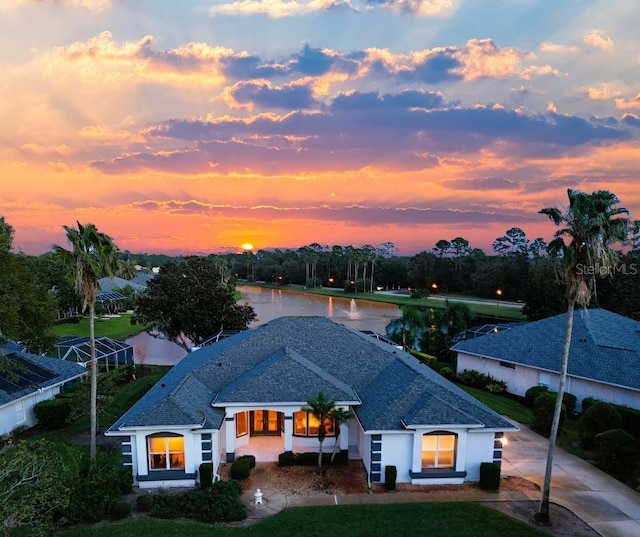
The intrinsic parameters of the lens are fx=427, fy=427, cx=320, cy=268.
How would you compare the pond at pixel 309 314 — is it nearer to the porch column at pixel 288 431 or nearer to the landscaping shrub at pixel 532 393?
the porch column at pixel 288 431

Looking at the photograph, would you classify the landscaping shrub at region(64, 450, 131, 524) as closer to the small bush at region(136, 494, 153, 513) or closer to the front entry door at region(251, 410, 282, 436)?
the small bush at region(136, 494, 153, 513)

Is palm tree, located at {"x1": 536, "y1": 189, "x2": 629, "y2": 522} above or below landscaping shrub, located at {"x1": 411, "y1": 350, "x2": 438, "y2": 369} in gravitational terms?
above

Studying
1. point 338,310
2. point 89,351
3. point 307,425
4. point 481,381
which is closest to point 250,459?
point 307,425

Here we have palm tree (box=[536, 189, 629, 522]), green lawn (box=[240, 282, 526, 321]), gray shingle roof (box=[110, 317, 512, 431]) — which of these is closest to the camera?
palm tree (box=[536, 189, 629, 522])

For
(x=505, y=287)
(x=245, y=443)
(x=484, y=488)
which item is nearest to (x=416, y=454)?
(x=484, y=488)

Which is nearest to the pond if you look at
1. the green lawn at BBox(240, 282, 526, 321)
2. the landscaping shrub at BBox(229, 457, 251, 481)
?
the green lawn at BBox(240, 282, 526, 321)

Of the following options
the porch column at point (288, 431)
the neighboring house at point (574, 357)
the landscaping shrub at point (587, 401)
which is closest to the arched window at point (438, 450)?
the porch column at point (288, 431)

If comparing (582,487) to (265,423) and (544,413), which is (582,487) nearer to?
(544,413)
